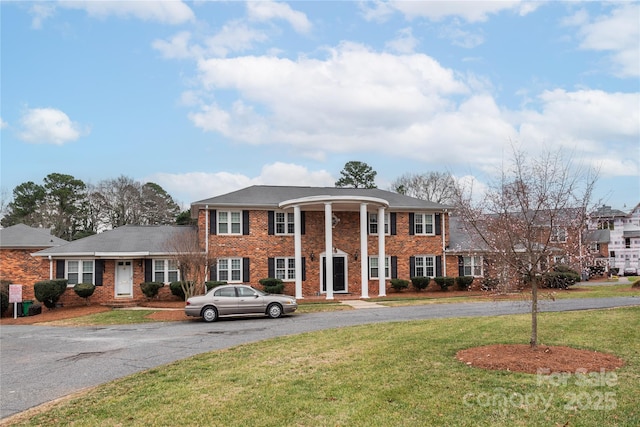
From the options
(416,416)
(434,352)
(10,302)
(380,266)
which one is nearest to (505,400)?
(416,416)

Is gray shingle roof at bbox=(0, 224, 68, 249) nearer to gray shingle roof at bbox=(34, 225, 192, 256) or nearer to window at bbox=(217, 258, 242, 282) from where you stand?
gray shingle roof at bbox=(34, 225, 192, 256)

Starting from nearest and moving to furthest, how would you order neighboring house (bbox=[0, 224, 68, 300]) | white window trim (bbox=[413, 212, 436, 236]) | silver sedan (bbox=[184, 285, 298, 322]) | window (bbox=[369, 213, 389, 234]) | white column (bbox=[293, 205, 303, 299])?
silver sedan (bbox=[184, 285, 298, 322]) → white column (bbox=[293, 205, 303, 299]) → neighboring house (bbox=[0, 224, 68, 300]) → window (bbox=[369, 213, 389, 234]) → white window trim (bbox=[413, 212, 436, 236])

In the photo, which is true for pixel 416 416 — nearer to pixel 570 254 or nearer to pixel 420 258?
pixel 570 254

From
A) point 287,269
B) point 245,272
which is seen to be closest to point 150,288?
point 245,272

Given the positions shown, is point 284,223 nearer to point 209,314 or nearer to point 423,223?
point 423,223

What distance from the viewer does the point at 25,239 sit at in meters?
29.5

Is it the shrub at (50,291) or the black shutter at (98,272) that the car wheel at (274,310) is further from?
the shrub at (50,291)

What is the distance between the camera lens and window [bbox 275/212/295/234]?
93.2 feet

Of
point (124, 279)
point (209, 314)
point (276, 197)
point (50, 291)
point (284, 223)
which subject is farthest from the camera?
point (276, 197)

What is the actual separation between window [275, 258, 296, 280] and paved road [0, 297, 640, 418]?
8.58 m

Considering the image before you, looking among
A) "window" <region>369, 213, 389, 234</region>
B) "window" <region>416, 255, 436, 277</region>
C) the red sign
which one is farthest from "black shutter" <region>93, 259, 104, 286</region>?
"window" <region>416, 255, 436, 277</region>

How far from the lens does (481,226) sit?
13.1m

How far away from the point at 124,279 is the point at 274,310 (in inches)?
466

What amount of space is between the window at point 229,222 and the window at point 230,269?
62.8 inches
